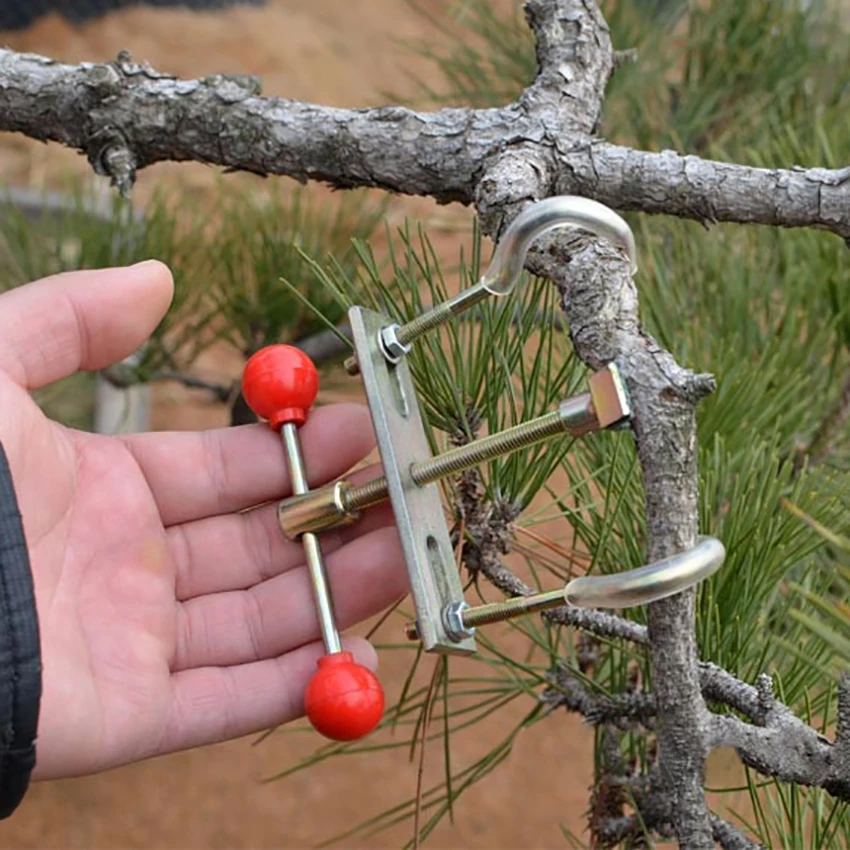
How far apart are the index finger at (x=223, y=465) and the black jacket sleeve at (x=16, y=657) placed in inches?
3.2

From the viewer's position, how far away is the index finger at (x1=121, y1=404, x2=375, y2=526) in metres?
0.45

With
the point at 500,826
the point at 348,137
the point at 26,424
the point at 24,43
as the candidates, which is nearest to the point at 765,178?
the point at 348,137

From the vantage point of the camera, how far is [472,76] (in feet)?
2.55

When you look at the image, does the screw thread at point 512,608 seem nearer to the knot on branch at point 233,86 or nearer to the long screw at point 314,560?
the long screw at point 314,560

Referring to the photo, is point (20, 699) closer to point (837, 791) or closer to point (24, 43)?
point (837, 791)

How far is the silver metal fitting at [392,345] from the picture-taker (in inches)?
14.7

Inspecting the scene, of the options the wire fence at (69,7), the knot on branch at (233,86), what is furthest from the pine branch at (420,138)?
the wire fence at (69,7)

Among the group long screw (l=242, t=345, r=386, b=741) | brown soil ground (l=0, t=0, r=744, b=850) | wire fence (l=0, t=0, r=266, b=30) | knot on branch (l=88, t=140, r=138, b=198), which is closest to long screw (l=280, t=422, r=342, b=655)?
long screw (l=242, t=345, r=386, b=741)

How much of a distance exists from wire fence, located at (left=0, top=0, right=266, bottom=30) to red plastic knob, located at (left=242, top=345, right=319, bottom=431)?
1162mm

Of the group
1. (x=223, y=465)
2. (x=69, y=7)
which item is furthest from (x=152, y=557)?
(x=69, y=7)

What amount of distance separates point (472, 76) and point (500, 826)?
518 mm

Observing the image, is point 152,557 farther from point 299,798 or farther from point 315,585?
point 299,798

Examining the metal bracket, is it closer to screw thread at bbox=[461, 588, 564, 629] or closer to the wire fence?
screw thread at bbox=[461, 588, 564, 629]

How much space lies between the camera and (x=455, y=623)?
0.36 meters
